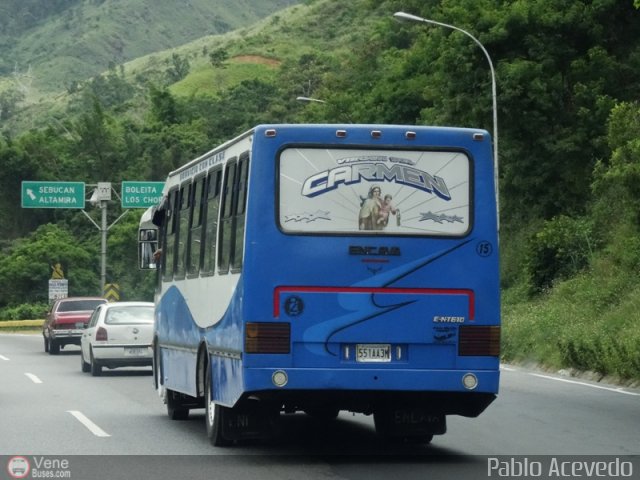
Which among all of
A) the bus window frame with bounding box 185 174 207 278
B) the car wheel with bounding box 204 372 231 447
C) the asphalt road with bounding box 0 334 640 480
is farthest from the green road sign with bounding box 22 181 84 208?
the car wheel with bounding box 204 372 231 447

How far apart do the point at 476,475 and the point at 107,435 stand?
5137 millimetres

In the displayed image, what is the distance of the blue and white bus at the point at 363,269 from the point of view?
13719 mm

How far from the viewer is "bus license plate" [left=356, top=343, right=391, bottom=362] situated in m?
13.8

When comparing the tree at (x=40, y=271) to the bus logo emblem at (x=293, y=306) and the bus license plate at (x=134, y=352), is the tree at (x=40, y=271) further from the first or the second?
the bus logo emblem at (x=293, y=306)

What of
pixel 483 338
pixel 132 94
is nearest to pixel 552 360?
pixel 483 338

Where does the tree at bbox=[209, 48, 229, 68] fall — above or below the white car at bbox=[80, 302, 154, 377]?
above

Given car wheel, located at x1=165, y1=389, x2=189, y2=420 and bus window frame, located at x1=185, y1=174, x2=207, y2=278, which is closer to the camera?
bus window frame, located at x1=185, y1=174, x2=207, y2=278

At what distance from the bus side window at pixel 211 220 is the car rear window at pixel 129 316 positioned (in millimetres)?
14592

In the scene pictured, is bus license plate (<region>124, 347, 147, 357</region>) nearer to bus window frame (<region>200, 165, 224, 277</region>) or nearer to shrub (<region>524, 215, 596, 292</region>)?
shrub (<region>524, 215, 596, 292</region>)

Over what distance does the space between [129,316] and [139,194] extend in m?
33.0

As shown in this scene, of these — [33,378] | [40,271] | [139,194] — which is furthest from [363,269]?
[40,271]

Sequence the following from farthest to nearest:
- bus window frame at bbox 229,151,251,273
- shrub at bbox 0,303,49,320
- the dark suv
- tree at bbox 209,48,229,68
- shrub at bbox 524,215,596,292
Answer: tree at bbox 209,48,229,68 < shrub at bbox 0,303,49,320 < the dark suv < shrub at bbox 524,215,596,292 < bus window frame at bbox 229,151,251,273

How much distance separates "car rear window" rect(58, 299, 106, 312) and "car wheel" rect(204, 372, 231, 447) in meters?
28.5

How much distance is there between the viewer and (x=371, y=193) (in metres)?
14.0
